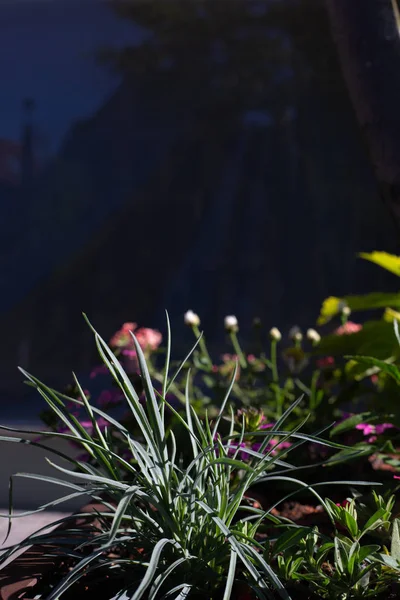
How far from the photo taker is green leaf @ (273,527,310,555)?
85cm

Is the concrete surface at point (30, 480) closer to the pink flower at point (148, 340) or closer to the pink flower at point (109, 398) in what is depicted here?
the pink flower at point (109, 398)

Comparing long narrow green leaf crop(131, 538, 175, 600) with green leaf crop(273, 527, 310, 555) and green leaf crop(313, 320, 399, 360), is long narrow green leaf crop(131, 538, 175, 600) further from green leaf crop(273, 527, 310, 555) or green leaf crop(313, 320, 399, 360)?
green leaf crop(313, 320, 399, 360)

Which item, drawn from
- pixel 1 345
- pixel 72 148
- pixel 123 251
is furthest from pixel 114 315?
pixel 72 148

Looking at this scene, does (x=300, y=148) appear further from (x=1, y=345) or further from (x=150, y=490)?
(x=150, y=490)

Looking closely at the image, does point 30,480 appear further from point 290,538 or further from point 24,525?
point 290,538

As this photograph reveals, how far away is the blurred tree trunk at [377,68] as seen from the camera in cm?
130

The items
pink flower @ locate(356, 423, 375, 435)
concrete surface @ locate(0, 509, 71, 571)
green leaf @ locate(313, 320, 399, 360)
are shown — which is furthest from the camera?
green leaf @ locate(313, 320, 399, 360)

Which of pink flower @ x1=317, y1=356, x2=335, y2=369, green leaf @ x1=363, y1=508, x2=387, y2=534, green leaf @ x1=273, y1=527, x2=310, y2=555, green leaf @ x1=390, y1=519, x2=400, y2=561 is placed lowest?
pink flower @ x1=317, y1=356, x2=335, y2=369

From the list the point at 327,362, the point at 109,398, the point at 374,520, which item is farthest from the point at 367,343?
the point at 374,520

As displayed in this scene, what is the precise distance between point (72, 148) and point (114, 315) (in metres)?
1.23

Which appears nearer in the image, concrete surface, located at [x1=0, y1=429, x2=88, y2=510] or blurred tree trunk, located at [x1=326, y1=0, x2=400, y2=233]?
blurred tree trunk, located at [x1=326, y1=0, x2=400, y2=233]

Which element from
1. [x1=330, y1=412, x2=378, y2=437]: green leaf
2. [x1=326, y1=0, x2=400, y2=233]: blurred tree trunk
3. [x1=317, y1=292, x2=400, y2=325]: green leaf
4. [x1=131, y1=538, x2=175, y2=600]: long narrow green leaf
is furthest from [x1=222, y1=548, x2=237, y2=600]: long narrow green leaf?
[x1=317, y1=292, x2=400, y2=325]: green leaf

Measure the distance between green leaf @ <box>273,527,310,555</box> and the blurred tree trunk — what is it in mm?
740

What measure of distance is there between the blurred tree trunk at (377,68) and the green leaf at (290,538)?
0.74 meters
